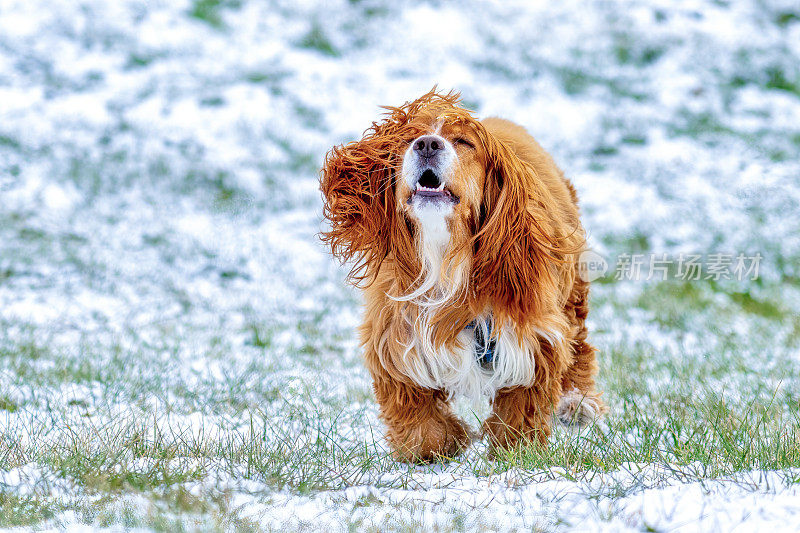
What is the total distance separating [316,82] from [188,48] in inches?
71.0

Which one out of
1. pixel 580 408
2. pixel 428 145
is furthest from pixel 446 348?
pixel 580 408

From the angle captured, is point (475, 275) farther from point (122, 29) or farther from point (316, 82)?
point (122, 29)

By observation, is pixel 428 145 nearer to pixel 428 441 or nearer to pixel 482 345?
pixel 482 345

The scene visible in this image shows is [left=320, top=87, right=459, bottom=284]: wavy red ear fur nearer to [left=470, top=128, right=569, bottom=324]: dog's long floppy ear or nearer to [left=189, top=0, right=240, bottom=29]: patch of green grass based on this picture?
[left=470, top=128, right=569, bottom=324]: dog's long floppy ear

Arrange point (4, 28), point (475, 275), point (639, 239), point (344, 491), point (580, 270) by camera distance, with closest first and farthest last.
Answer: point (344, 491), point (475, 275), point (580, 270), point (639, 239), point (4, 28)

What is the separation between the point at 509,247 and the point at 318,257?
5069 millimetres

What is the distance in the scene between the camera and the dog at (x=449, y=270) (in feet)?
10.8

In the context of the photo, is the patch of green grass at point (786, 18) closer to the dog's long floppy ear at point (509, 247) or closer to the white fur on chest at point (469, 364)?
the dog's long floppy ear at point (509, 247)

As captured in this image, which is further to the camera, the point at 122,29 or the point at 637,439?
the point at 122,29

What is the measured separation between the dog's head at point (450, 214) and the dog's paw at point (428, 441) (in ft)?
2.02

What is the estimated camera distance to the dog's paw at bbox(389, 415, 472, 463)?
359 centimetres

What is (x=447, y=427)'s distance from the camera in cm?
371

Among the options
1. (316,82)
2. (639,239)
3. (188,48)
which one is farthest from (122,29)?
(639,239)

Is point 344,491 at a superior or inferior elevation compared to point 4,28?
inferior
